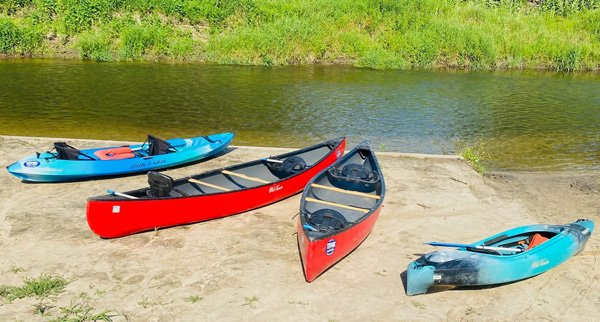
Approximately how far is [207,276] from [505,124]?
1697 centimetres

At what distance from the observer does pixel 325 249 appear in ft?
29.3

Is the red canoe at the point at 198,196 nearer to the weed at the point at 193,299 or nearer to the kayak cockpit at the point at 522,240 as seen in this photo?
the weed at the point at 193,299

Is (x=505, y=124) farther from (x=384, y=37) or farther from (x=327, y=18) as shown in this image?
(x=327, y=18)

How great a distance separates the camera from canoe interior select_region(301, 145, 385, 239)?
1096 centimetres

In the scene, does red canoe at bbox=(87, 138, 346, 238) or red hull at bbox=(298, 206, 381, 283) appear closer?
red hull at bbox=(298, 206, 381, 283)

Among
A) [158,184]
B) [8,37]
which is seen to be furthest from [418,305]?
[8,37]

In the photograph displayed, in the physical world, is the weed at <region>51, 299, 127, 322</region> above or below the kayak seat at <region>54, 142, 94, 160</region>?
below

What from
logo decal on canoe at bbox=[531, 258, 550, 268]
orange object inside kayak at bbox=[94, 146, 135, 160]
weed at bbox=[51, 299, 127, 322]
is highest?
logo decal on canoe at bbox=[531, 258, 550, 268]

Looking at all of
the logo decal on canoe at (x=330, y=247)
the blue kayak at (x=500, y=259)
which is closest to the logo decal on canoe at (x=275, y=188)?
the logo decal on canoe at (x=330, y=247)

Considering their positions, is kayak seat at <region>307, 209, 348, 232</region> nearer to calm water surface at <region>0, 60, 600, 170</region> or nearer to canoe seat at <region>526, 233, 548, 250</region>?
canoe seat at <region>526, 233, 548, 250</region>

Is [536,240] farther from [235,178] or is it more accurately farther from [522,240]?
[235,178]

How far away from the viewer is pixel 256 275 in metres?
9.21

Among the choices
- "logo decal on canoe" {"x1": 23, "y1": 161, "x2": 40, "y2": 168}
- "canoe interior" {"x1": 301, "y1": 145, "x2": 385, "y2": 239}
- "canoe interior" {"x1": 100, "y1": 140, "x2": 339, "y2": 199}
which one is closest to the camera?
"canoe interior" {"x1": 301, "y1": 145, "x2": 385, "y2": 239}

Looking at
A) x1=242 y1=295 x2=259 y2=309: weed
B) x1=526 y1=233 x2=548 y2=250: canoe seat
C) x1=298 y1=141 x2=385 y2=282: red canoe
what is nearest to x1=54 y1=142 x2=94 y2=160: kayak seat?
x1=298 y1=141 x2=385 y2=282: red canoe
